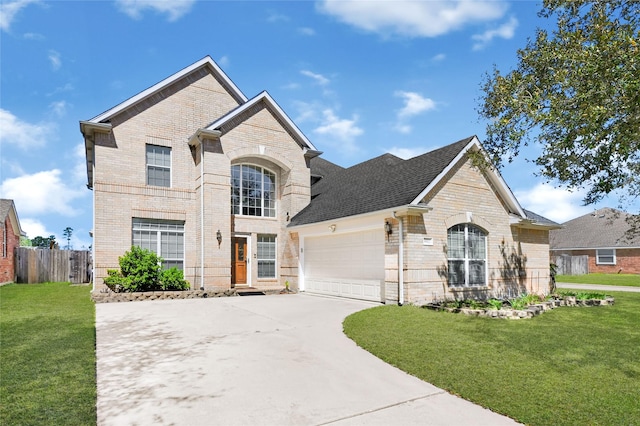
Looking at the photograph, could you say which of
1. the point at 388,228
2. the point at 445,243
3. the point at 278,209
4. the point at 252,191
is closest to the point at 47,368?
the point at 388,228

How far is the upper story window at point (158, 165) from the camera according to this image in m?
16.7

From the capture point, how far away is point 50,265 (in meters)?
24.2

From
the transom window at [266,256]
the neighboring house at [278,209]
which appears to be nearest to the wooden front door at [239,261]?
the neighboring house at [278,209]

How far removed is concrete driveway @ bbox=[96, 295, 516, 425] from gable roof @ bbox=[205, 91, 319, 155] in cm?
953

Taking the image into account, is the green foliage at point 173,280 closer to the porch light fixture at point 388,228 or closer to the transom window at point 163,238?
the transom window at point 163,238

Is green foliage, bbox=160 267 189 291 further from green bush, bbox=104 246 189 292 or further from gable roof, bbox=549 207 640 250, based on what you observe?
gable roof, bbox=549 207 640 250

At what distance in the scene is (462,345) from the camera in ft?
24.0

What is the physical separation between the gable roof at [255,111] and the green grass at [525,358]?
32.9 feet

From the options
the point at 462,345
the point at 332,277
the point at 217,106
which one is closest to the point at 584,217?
the point at 332,277

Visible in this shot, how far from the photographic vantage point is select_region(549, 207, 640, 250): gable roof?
34.7 metres

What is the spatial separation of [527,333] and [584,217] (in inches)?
1547

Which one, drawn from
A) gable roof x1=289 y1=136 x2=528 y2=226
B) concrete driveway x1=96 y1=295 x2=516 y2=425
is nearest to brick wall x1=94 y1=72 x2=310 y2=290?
gable roof x1=289 y1=136 x2=528 y2=226

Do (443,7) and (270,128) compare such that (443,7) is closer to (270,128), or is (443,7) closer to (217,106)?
(270,128)

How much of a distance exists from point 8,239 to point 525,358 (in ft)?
93.6
